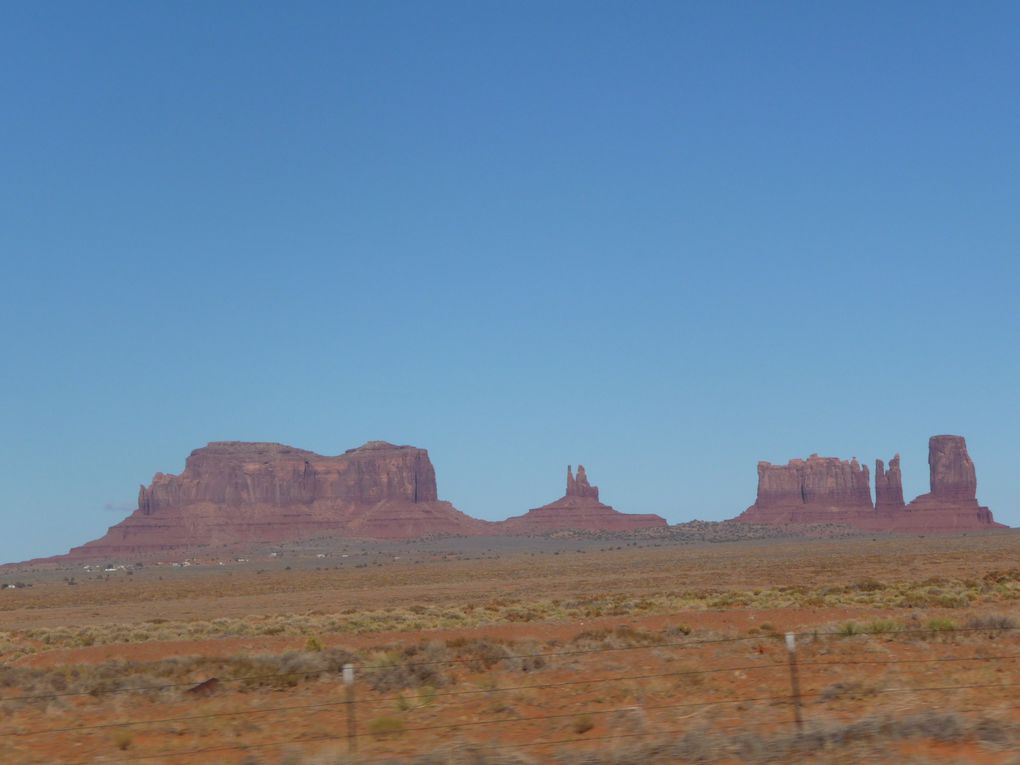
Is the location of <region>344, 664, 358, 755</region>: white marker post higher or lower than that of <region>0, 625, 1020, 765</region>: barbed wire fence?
higher

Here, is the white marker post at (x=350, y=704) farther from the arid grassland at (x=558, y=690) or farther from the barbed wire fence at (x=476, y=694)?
the arid grassland at (x=558, y=690)

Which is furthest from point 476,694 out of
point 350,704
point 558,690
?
point 350,704

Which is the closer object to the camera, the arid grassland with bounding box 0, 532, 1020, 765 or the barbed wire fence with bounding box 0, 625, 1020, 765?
the arid grassland with bounding box 0, 532, 1020, 765

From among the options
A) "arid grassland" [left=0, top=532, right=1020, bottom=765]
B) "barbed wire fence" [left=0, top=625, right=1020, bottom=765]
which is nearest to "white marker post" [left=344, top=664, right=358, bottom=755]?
"barbed wire fence" [left=0, top=625, right=1020, bottom=765]

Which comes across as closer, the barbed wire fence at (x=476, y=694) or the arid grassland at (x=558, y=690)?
the arid grassland at (x=558, y=690)

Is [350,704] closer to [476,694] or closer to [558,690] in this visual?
[476,694]

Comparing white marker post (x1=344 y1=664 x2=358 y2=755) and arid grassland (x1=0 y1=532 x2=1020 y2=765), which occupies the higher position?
white marker post (x1=344 y1=664 x2=358 y2=755)

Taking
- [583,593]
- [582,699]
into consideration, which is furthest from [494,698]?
[583,593]

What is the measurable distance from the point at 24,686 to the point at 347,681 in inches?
393

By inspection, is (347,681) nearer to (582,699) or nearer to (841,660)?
(582,699)

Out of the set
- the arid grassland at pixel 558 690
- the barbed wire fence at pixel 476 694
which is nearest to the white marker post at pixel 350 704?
the barbed wire fence at pixel 476 694

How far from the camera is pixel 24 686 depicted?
17.6 metres

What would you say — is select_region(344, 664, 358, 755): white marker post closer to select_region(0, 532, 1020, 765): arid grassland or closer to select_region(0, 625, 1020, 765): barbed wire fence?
select_region(0, 625, 1020, 765): barbed wire fence

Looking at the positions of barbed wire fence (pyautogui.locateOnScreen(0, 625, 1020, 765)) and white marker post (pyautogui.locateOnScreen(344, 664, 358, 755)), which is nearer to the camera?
white marker post (pyautogui.locateOnScreen(344, 664, 358, 755))
